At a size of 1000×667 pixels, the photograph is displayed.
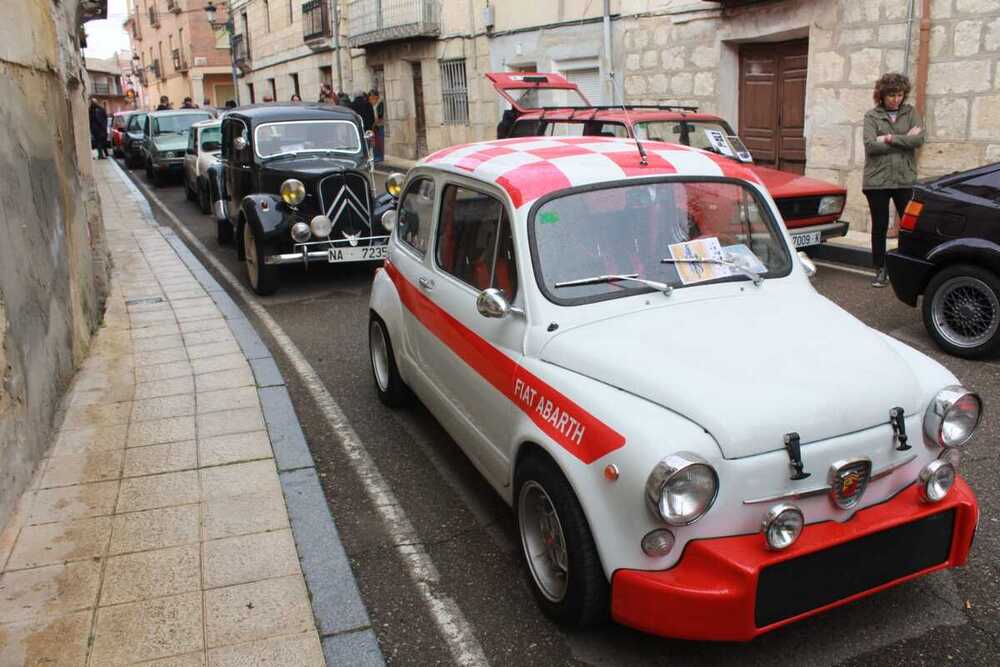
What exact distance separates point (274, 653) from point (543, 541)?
1.08m

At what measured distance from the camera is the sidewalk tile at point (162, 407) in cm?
560

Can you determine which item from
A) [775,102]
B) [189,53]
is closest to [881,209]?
[775,102]

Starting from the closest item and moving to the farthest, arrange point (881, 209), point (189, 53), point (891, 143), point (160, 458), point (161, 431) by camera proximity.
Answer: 1. point (160, 458)
2. point (161, 431)
3. point (891, 143)
4. point (881, 209)
5. point (189, 53)

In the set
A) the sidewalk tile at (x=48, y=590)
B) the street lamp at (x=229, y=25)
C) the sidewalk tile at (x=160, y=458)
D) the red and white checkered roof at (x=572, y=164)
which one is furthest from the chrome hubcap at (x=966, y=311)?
the street lamp at (x=229, y=25)

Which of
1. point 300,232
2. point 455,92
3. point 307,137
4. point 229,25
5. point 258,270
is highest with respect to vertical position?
point 229,25

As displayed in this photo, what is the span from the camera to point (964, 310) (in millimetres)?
6316

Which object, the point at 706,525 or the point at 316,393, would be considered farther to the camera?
the point at 316,393

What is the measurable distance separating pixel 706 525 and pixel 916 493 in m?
0.88

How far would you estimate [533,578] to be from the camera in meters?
3.44

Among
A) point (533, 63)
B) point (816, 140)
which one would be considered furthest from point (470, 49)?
point (816, 140)

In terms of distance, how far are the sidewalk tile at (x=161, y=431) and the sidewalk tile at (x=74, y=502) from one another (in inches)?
23.0

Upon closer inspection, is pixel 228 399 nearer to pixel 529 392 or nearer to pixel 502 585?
pixel 502 585

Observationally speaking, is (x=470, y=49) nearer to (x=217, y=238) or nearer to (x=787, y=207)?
(x=217, y=238)

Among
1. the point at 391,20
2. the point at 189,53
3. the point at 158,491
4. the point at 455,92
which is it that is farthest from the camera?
the point at 189,53
